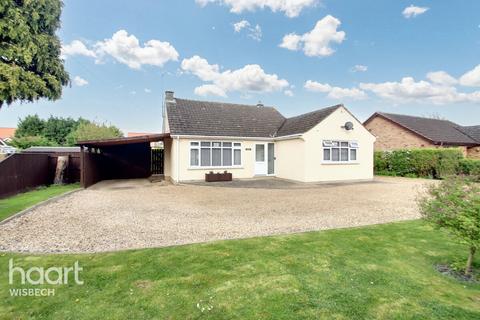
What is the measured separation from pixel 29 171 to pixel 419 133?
29.1 meters

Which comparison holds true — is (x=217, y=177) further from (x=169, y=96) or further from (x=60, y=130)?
(x=60, y=130)

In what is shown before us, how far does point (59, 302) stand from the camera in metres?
3.16

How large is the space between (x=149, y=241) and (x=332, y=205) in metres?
6.53

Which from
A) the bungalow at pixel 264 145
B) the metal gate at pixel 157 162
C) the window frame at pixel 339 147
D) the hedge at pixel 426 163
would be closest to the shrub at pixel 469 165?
the hedge at pixel 426 163

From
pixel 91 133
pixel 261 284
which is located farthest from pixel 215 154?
pixel 91 133

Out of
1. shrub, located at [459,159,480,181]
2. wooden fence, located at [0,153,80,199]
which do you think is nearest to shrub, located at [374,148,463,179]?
shrub, located at [459,159,480,181]

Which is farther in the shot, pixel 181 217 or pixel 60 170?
pixel 60 170

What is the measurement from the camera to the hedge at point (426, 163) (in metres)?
17.6

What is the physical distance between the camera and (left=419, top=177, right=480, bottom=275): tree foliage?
11.9ft

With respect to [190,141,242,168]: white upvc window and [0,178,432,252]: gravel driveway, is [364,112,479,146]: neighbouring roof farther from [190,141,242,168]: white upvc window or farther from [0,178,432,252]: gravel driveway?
[190,141,242,168]: white upvc window

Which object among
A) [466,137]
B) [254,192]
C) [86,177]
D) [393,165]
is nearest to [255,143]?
[254,192]

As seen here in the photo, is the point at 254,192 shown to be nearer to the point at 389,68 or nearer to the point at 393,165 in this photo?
the point at 393,165

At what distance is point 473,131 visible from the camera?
85.6 ft

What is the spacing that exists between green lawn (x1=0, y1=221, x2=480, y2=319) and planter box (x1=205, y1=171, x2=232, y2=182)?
10354 mm
